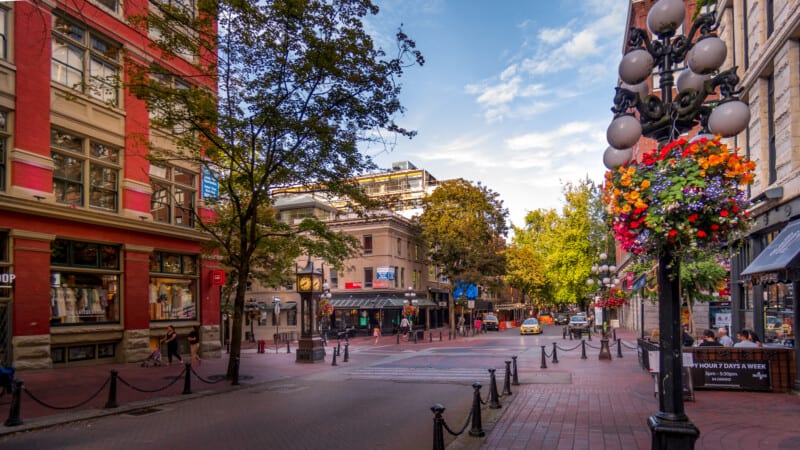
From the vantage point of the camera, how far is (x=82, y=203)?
19766 mm

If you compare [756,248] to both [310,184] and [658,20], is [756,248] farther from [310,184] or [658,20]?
[310,184]

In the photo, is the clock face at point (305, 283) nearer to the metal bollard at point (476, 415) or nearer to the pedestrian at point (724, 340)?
the pedestrian at point (724, 340)

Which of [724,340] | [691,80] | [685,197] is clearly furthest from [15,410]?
[724,340]

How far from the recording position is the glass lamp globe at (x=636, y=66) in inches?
275

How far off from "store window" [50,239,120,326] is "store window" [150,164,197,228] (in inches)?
112

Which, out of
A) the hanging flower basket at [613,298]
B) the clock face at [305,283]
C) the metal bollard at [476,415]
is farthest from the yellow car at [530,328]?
the metal bollard at [476,415]

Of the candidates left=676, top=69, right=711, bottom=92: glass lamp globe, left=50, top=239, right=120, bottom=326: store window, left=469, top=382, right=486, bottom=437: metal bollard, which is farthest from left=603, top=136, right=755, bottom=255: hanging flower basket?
left=50, top=239, right=120, bottom=326: store window

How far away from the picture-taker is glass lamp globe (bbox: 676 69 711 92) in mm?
7047

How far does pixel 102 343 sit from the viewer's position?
67.2 ft

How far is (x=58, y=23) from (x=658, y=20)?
19.6 meters

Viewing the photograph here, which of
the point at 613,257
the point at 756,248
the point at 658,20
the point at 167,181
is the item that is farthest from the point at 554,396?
the point at 613,257

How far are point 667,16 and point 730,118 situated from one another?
1499 mm

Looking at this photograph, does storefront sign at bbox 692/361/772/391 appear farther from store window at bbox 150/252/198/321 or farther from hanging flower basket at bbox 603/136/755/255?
store window at bbox 150/252/198/321

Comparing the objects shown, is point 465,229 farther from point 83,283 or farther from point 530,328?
point 83,283
